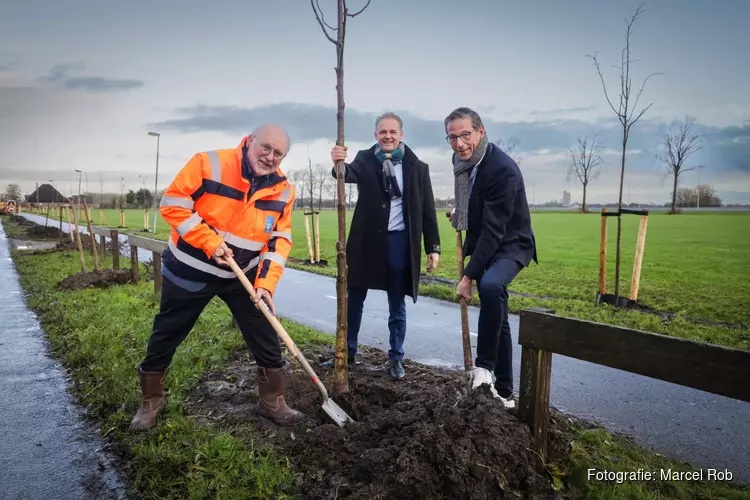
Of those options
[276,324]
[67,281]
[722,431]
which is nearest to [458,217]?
[276,324]

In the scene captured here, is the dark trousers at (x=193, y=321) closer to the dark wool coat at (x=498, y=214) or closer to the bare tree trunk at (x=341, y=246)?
the bare tree trunk at (x=341, y=246)

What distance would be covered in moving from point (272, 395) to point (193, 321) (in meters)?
0.78

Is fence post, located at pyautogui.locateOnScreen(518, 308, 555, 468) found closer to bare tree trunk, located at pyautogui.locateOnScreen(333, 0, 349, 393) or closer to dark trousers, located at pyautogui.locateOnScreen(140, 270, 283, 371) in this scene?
bare tree trunk, located at pyautogui.locateOnScreen(333, 0, 349, 393)

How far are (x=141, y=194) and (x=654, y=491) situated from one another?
334 ft

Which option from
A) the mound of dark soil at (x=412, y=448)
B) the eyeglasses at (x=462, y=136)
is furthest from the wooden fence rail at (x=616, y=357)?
the eyeglasses at (x=462, y=136)

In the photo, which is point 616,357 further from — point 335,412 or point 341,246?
point 341,246

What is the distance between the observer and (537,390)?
116 inches

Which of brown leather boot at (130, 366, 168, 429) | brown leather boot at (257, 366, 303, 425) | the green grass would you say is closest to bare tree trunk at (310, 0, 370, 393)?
brown leather boot at (257, 366, 303, 425)

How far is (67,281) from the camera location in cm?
964

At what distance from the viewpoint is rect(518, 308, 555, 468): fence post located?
115 inches

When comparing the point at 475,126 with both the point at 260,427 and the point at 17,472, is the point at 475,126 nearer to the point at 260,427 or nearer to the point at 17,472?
the point at 260,427

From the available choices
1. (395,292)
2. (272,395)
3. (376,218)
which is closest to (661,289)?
(395,292)

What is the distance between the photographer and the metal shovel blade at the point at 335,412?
3424mm

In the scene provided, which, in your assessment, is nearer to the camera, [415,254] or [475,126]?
Answer: [475,126]
